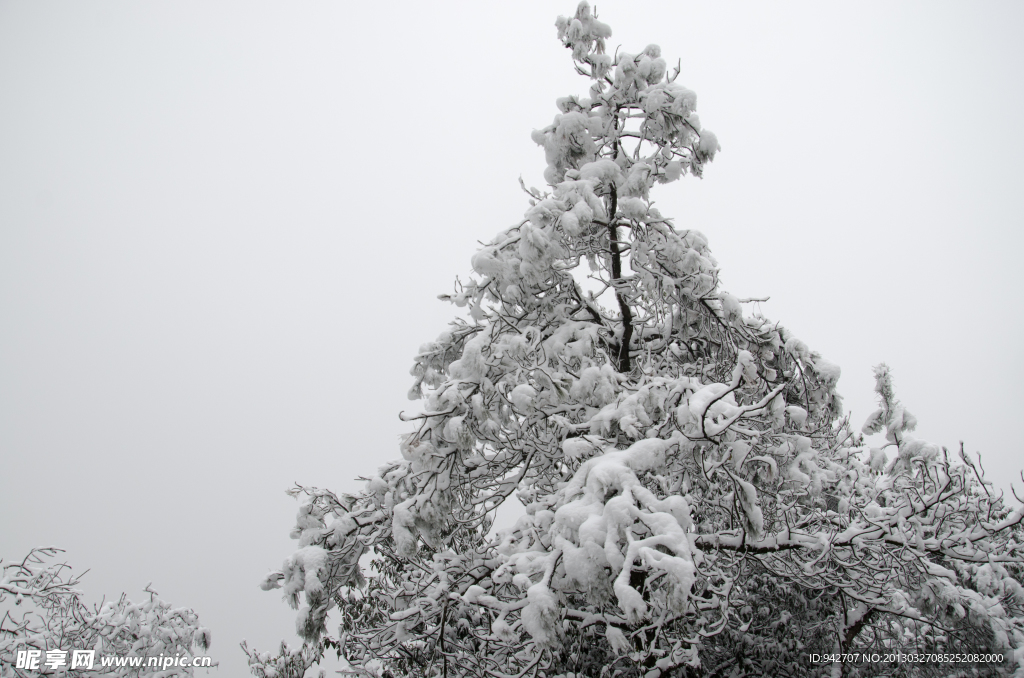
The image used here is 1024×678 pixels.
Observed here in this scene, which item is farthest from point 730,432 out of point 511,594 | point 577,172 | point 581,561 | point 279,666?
point 279,666

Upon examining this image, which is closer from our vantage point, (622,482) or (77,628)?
(622,482)

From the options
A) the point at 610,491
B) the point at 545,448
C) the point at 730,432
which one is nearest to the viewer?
the point at 610,491

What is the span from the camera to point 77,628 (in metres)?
11.2

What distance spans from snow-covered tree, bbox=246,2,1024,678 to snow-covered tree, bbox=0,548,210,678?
7405 mm

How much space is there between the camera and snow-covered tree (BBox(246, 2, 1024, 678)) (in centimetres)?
390

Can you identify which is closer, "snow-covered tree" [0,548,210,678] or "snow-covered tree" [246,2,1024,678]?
"snow-covered tree" [246,2,1024,678]

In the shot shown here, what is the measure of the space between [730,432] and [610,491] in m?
1.08

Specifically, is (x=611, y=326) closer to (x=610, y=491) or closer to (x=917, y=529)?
(x=610, y=491)

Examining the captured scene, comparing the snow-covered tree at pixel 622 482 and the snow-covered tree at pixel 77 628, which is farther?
the snow-covered tree at pixel 77 628

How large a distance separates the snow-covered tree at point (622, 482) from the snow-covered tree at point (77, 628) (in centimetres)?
740

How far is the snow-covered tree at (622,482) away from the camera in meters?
3.90

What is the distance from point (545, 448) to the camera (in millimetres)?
5109

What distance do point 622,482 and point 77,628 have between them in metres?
13.0

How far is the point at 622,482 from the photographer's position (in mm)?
3568
